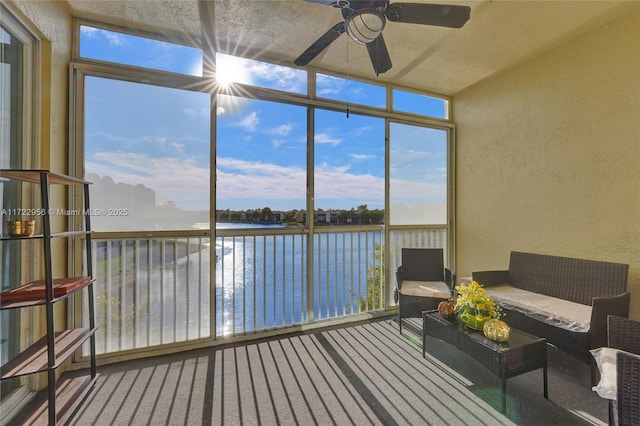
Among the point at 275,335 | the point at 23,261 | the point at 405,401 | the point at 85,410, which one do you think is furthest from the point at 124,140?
the point at 405,401

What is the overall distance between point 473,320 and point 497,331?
0.19m

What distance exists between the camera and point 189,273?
2.84 m

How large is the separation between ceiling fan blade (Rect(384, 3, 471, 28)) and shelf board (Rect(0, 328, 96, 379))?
2.90m

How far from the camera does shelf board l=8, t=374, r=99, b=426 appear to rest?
5.50ft

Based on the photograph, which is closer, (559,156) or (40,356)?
(40,356)

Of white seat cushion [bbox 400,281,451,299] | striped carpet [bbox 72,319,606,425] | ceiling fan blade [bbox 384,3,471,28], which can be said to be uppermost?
ceiling fan blade [bbox 384,3,471,28]

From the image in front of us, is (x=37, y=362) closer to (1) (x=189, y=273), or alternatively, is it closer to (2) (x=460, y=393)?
(1) (x=189, y=273)

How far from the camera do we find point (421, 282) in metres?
3.47

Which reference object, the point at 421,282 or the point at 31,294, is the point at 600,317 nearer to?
the point at 421,282

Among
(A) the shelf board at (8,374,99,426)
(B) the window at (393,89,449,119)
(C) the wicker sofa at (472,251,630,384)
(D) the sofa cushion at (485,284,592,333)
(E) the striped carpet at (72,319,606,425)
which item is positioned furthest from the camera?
(B) the window at (393,89,449,119)

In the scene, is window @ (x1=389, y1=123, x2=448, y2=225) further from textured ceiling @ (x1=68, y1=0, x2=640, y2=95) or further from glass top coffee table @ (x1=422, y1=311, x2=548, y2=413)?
glass top coffee table @ (x1=422, y1=311, x2=548, y2=413)

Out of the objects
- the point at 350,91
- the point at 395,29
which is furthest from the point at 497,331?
the point at 350,91

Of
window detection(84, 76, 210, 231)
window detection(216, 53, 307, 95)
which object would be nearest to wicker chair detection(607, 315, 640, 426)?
window detection(84, 76, 210, 231)

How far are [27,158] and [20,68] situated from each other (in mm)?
612
